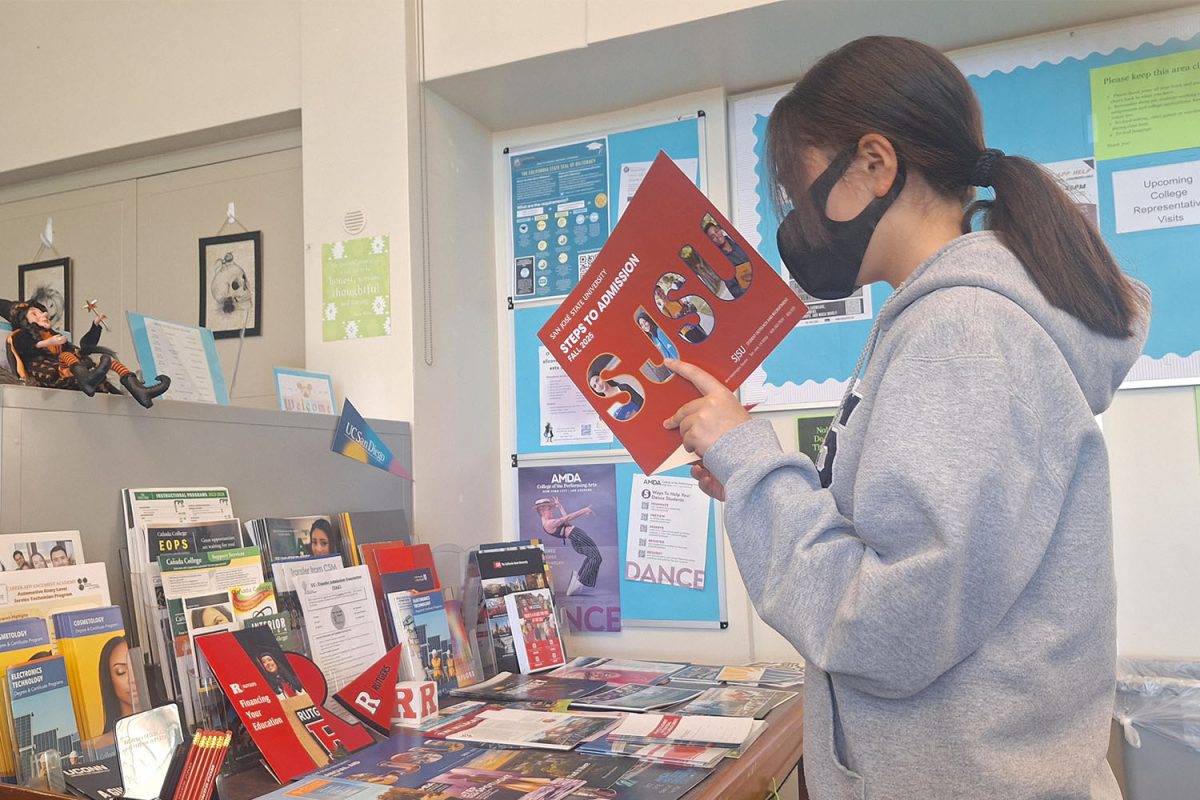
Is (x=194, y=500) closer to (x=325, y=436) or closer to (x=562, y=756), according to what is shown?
(x=325, y=436)

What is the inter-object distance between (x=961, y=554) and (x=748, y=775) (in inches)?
29.3

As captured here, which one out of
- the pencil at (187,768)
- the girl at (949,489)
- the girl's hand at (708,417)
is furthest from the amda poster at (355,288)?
the girl at (949,489)

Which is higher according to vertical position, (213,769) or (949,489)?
(949,489)

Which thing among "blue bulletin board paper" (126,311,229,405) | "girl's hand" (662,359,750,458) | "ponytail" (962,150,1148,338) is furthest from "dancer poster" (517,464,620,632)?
"ponytail" (962,150,1148,338)

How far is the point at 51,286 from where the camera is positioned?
2.94m

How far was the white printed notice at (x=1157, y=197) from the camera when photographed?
1.97m

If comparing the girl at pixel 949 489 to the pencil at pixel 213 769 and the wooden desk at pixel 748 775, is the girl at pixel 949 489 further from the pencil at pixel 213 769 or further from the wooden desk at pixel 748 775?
the pencil at pixel 213 769

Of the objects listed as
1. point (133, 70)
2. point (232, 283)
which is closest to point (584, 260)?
point (232, 283)

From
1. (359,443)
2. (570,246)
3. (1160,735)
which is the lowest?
(1160,735)

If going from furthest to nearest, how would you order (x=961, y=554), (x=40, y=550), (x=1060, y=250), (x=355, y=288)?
(x=355, y=288) → (x=40, y=550) → (x=1060, y=250) → (x=961, y=554)

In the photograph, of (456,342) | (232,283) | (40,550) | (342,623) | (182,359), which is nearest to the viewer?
(40,550)

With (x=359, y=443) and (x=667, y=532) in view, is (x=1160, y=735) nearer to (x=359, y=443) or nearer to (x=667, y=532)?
(x=667, y=532)

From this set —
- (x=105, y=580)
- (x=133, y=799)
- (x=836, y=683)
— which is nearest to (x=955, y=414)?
(x=836, y=683)

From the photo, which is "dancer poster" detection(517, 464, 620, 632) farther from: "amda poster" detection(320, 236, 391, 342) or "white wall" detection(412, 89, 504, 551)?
"amda poster" detection(320, 236, 391, 342)
